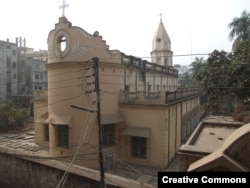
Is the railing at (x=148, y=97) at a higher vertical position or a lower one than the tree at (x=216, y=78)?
lower

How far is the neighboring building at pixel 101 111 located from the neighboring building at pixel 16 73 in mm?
30691

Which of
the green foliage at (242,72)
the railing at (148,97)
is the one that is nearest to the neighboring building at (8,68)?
the railing at (148,97)

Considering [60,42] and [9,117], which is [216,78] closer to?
[60,42]

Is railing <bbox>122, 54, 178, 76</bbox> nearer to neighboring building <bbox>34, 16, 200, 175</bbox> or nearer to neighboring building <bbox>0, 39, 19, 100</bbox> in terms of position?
neighboring building <bbox>34, 16, 200, 175</bbox>

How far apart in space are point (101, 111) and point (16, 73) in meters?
38.2

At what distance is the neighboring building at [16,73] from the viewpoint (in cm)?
4322

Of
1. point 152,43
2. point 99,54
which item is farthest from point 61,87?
point 152,43

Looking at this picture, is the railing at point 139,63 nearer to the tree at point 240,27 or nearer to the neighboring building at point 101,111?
the neighboring building at point 101,111

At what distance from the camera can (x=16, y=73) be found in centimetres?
4653

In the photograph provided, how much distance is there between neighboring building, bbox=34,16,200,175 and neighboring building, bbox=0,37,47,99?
30.7 meters

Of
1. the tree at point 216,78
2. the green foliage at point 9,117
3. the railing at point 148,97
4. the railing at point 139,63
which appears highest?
the railing at point 139,63

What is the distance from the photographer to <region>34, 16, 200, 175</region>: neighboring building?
14.3 meters

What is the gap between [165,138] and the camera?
1469 centimetres

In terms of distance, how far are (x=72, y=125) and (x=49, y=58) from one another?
4.82 metres
